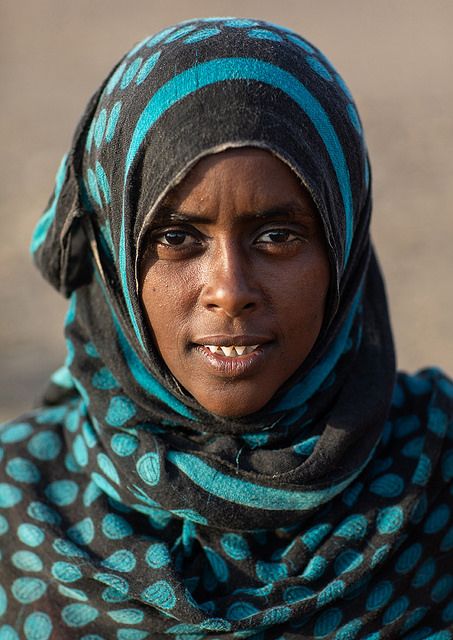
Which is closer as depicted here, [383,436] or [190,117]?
[190,117]

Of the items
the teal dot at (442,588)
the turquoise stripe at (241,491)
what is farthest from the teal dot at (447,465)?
the turquoise stripe at (241,491)

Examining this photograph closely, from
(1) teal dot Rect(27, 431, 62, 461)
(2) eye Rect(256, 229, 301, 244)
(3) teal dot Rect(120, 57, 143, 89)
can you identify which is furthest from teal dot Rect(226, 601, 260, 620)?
(3) teal dot Rect(120, 57, 143, 89)

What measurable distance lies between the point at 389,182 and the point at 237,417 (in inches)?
229

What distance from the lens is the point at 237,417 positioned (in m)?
2.00

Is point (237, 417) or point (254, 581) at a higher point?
point (237, 417)

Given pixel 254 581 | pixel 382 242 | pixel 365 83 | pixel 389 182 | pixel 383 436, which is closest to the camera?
pixel 254 581

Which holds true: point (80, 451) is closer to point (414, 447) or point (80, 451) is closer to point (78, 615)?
point (78, 615)

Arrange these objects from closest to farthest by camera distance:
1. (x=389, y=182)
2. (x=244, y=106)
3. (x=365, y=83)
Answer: (x=244, y=106) < (x=389, y=182) < (x=365, y=83)

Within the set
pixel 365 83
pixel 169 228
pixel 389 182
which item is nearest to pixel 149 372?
pixel 169 228

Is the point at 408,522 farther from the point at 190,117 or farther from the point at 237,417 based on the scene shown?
the point at 190,117

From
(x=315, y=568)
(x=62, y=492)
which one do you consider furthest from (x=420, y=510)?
(x=62, y=492)

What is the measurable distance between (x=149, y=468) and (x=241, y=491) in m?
0.19

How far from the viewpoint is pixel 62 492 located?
223cm

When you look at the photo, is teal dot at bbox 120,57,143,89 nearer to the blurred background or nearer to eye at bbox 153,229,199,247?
eye at bbox 153,229,199,247
